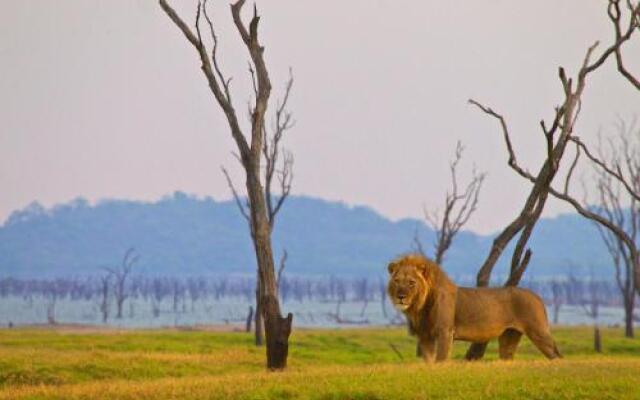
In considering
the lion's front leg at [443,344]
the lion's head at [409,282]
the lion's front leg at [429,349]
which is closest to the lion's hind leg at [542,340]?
the lion's front leg at [443,344]

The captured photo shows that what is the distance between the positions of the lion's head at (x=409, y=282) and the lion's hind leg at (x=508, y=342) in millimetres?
2832

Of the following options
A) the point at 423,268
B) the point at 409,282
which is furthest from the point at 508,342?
the point at 409,282

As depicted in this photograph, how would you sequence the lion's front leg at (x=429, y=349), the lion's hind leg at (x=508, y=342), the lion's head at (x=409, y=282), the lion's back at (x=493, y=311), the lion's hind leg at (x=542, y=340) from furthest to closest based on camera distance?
the lion's hind leg at (x=508, y=342) < the lion's hind leg at (x=542, y=340) < the lion's back at (x=493, y=311) < the lion's front leg at (x=429, y=349) < the lion's head at (x=409, y=282)

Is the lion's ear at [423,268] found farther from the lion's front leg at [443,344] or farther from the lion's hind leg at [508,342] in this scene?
the lion's hind leg at [508,342]

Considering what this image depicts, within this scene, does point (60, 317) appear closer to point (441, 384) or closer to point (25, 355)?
point (25, 355)

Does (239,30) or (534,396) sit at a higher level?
(239,30)

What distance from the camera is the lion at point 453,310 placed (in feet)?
69.5

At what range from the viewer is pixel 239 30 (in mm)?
26719

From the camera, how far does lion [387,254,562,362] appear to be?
69.5 feet

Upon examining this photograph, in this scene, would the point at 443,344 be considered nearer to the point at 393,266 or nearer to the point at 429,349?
the point at 429,349

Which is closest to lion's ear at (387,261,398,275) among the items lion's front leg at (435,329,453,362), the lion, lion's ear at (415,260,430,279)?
the lion

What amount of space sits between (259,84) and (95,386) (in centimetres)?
795

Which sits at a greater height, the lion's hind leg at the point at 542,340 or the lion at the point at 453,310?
the lion at the point at 453,310

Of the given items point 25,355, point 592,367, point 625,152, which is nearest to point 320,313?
point 625,152
